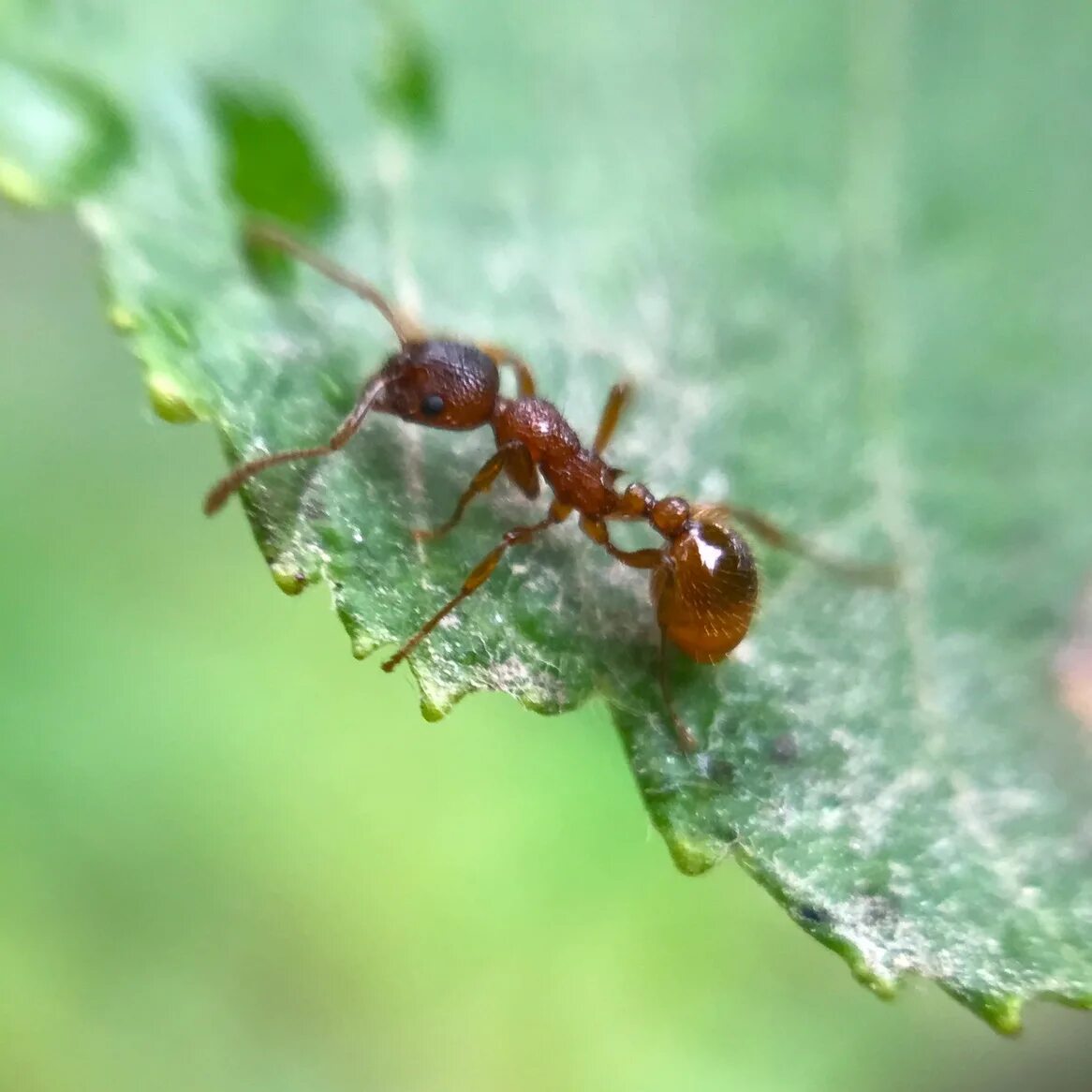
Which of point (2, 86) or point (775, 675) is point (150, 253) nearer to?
point (2, 86)

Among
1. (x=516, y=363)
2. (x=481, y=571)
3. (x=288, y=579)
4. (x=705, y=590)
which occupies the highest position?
(x=516, y=363)

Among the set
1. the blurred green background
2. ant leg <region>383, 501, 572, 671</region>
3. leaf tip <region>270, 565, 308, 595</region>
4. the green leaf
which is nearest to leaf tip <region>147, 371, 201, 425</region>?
the green leaf

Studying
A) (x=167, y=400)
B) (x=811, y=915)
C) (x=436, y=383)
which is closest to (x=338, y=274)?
(x=436, y=383)

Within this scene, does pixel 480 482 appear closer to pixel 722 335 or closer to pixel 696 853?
pixel 722 335

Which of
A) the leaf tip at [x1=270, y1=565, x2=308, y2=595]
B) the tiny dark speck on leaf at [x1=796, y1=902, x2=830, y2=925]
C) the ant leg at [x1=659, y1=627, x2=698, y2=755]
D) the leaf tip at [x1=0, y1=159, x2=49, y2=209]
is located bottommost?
the leaf tip at [x1=270, y1=565, x2=308, y2=595]

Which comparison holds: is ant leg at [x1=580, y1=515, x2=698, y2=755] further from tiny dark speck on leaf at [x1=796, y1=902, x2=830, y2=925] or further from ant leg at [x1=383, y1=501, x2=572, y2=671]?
tiny dark speck on leaf at [x1=796, y1=902, x2=830, y2=925]

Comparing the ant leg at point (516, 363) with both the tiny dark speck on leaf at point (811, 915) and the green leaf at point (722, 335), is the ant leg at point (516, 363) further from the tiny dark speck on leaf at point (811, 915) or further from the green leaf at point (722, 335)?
the tiny dark speck on leaf at point (811, 915)
